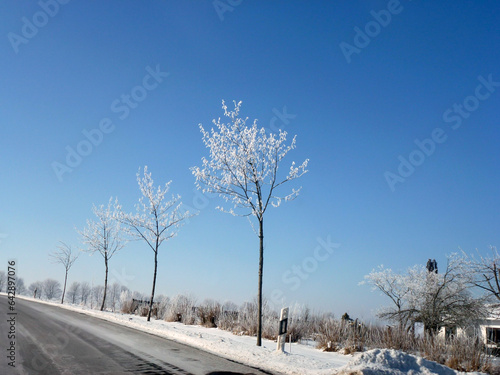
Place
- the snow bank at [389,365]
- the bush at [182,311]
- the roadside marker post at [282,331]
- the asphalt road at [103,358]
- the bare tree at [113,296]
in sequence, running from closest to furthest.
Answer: the asphalt road at [103,358] → the snow bank at [389,365] → the roadside marker post at [282,331] → the bush at [182,311] → the bare tree at [113,296]

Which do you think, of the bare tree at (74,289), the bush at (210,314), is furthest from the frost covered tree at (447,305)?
the bare tree at (74,289)

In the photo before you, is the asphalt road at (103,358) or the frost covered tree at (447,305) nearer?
the asphalt road at (103,358)

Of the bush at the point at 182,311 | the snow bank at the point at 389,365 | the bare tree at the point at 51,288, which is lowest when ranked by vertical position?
the bare tree at the point at 51,288

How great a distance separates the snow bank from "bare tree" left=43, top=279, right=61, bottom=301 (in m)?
123

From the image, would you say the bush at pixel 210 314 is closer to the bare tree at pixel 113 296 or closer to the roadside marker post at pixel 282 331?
the roadside marker post at pixel 282 331

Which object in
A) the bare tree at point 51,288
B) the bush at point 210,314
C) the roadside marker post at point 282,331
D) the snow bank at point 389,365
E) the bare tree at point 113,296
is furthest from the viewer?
the bare tree at point 51,288

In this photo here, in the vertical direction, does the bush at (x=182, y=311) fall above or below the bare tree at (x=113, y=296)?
above

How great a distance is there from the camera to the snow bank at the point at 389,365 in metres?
6.14

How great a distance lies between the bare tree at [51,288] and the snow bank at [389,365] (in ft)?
402

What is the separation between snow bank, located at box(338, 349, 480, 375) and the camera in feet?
20.1

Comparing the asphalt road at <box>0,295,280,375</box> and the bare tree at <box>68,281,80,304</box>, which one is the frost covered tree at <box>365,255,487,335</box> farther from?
the bare tree at <box>68,281,80,304</box>

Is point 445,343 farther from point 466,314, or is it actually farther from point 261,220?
point 466,314

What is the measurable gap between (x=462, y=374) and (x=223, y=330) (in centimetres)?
1048

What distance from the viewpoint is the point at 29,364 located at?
606 cm
